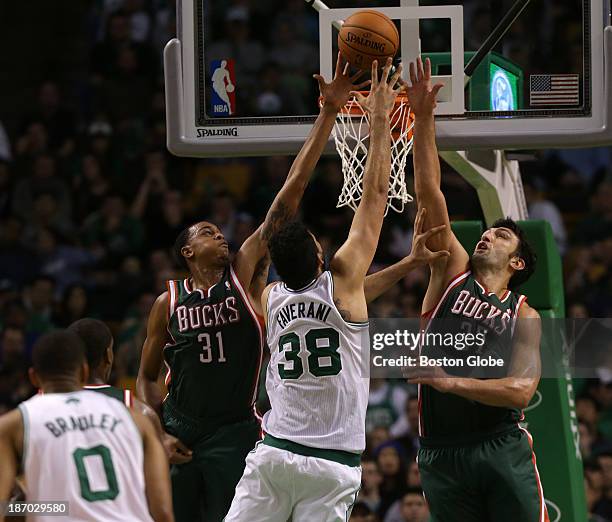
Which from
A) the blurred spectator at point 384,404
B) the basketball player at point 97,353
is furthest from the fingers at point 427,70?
the blurred spectator at point 384,404

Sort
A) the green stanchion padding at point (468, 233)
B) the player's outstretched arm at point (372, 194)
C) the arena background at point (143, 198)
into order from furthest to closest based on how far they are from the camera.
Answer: the arena background at point (143, 198) → the green stanchion padding at point (468, 233) → the player's outstretched arm at point (372, 194)

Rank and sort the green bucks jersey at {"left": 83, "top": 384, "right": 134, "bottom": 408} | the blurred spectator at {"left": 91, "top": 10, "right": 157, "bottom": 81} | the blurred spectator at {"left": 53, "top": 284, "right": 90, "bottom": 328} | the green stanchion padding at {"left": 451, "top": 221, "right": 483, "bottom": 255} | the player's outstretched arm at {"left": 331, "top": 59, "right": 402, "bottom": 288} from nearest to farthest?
the green bucks jersey at {"left": 83, "top": 384, "right": 134, "bottom": 408}
the player's outstretched arm at {"left": 331, "top": 59, "right": 402, "bottom": 288}
the green stanchion padding at {"left": 451, "top": 221, "right": 483, "bottom": 255}
the blurred spectator at {"left": 53, "top": 284, "right": 90, "bottom": 328}
the blurred spectator at {"left": 91, "top": 10, "right": 157, "bottom": 81}

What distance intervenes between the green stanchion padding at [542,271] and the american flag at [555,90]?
1.07 meters

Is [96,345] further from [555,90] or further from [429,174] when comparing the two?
[555,90]

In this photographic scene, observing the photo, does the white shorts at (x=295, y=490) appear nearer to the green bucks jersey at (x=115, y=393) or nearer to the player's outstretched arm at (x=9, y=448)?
the green bucks jersey at (x=115, y=393)

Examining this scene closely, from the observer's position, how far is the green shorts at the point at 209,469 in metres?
6.50

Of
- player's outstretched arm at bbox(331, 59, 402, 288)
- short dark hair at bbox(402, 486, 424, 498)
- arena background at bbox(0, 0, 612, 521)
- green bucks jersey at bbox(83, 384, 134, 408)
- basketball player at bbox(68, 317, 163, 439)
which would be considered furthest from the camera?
arena background at bbox(0, 0, 612, 521)

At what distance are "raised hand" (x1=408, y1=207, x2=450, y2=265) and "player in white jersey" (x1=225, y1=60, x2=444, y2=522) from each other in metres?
0.33

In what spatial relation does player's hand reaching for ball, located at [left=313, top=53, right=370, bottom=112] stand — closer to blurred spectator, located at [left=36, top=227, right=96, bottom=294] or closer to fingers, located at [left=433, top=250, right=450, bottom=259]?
fingers, located at [left=433, top=250, right=450, bottom=259]

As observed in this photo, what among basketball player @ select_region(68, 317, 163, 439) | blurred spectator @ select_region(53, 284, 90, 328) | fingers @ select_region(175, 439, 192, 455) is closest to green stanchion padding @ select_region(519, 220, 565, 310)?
fingers @ select_region(175, 439, 192, 455)

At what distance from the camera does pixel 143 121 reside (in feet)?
43.8

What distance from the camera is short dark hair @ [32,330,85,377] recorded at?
4938mm

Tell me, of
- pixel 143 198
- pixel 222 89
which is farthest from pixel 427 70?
pixel 143 198

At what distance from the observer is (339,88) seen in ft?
21.4
